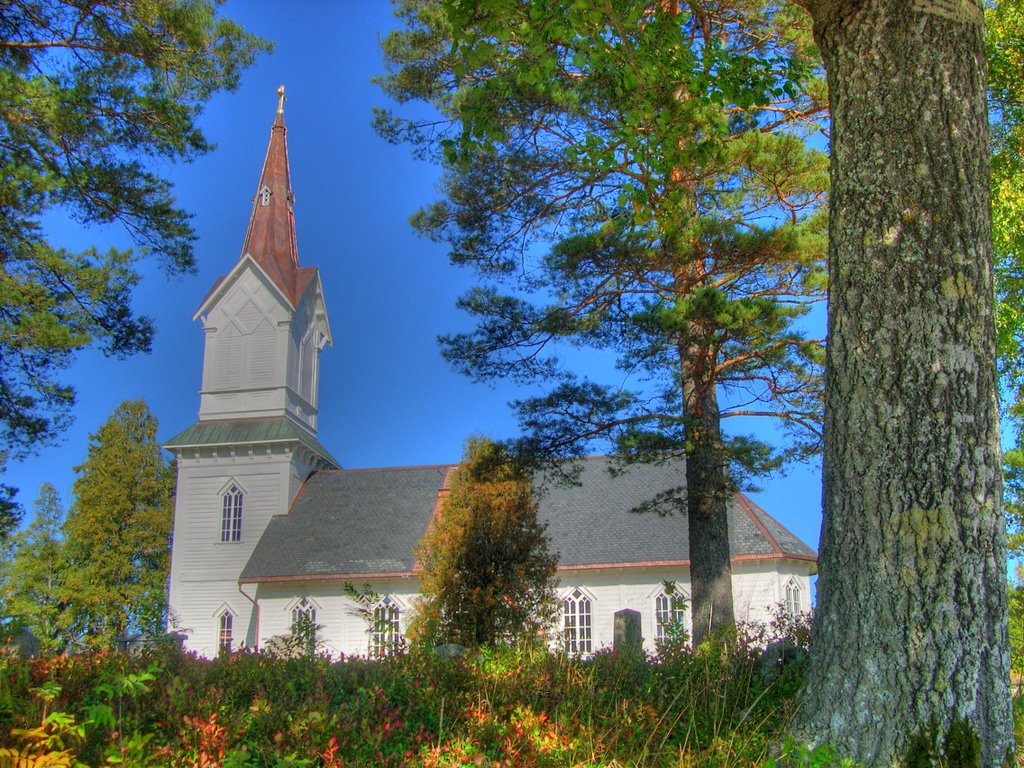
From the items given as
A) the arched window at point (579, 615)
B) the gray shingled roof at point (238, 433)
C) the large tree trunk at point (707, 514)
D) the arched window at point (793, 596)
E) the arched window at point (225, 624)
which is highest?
the gray shingled roof at point (238, 433)

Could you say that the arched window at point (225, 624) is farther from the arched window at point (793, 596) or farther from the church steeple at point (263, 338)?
the arched window at point (793, 596)

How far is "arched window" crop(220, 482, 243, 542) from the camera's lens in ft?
104

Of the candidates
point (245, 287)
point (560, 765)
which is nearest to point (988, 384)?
point (560, 765)

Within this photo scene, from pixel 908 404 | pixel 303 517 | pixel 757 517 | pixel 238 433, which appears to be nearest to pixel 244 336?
pixel 238 433

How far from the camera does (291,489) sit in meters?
32.5

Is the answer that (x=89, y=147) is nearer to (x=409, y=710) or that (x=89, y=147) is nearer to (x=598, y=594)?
(x=409, y=710)

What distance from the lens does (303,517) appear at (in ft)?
102

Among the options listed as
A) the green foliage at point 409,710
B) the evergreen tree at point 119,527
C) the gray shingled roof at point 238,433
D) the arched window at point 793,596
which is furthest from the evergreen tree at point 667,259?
the evergreen tree at point 119,527

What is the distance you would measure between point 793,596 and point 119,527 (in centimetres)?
2633

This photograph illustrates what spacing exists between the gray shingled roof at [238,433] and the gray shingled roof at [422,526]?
234 centimetres

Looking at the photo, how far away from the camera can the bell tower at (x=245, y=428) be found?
3098cm

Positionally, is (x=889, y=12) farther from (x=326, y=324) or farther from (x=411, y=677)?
(x=326, y=324)

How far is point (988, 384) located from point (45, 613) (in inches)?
1383

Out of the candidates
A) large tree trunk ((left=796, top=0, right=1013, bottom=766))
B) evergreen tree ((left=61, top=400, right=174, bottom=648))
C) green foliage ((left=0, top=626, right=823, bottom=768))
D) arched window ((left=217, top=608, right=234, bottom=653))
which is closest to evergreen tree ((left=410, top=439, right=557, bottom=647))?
green foliage ((left=0, top=626, right=823, bottom=768))
